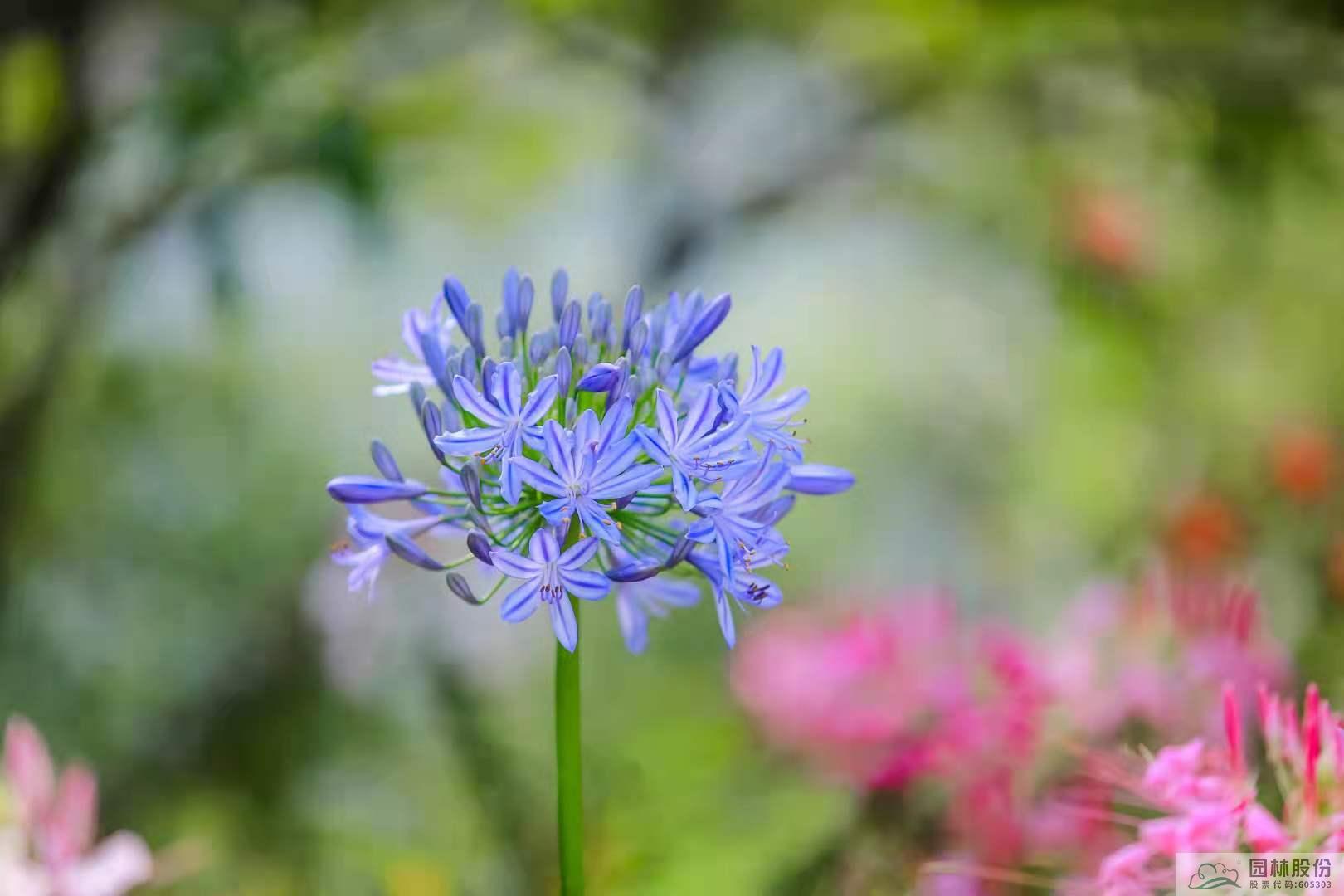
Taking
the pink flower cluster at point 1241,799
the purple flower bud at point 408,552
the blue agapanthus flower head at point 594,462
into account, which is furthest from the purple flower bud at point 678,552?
the pink flower cluster at point 1241,799

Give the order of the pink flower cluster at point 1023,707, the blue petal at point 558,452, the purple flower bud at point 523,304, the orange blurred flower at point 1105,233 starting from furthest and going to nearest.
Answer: the orange blurred flower at point 1105,233 < the pink flower cluster at point 1023,707 < the purple flower bud at point 523,304 < the blue petal at point 558,452

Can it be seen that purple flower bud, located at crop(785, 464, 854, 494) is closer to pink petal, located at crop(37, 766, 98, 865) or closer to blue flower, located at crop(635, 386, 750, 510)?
blue flower, located at crop(635, 386, 750, 510)

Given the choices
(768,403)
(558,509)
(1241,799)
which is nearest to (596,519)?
(558,509)

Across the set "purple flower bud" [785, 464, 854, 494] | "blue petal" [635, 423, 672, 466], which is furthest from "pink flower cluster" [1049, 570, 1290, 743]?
"blue petal" [635, 423, 672, 466]

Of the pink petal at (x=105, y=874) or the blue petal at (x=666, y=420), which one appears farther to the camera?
the pink petal at (x=105, y=874)

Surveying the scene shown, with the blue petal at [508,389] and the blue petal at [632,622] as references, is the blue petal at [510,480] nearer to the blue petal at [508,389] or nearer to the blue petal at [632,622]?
the blue petal at [508,389]

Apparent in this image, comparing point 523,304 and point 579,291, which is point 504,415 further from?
point 579,291

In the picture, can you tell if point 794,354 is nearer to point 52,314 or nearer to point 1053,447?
point 1053,447
